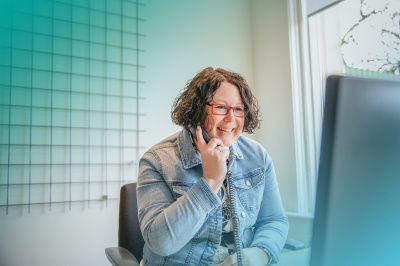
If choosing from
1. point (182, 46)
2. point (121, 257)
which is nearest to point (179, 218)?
point (121, 257)

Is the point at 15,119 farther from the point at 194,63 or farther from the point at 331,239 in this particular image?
the point at 331,239

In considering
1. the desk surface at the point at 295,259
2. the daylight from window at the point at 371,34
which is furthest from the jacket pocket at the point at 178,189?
the daylight from window at the point at 371,34

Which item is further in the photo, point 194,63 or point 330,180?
point 194,63

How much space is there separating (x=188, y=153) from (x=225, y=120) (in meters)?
0.19

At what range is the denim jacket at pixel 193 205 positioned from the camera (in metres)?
0.96

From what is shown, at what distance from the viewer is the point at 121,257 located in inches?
47.9

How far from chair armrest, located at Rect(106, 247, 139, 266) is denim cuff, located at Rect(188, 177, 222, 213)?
41 cm

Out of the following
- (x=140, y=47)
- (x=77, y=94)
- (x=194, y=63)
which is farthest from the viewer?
(x=194, y=63)

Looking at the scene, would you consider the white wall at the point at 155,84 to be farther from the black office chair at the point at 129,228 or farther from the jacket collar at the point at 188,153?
the jacket collar at the point at 188,153

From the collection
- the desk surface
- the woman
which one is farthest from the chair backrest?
the desk surface

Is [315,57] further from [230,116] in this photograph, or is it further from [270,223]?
[270,223]

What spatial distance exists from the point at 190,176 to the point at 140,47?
5.82ft

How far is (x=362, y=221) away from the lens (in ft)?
1.35

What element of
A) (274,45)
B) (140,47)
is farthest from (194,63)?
(274,45)
